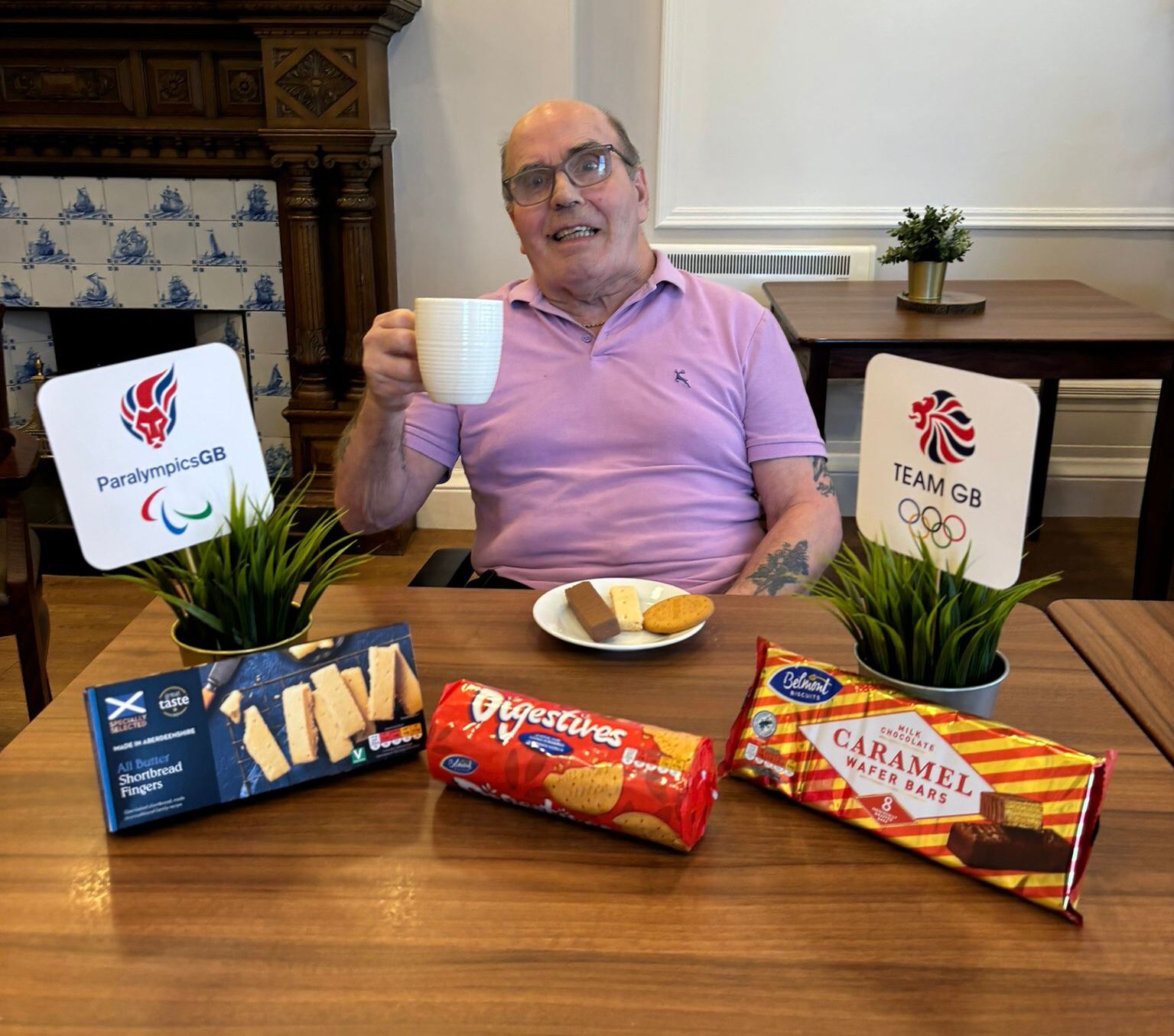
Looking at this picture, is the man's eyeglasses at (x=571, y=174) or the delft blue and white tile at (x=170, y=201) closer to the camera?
the man's eyeglasses at (x=571, y=174)

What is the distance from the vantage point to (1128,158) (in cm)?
328

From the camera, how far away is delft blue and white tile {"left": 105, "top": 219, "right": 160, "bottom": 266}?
333 cm

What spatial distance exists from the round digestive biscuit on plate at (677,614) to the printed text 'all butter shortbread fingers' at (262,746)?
0.40 m

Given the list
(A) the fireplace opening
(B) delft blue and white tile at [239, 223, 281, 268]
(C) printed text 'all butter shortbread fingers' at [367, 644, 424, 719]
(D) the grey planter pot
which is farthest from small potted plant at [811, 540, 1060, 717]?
(A) the fireplace opening

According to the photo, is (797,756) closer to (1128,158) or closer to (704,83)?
(704,83)

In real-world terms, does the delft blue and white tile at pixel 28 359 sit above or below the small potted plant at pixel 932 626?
below

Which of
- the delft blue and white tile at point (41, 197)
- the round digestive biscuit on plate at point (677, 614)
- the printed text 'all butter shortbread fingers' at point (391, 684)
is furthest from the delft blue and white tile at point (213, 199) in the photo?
the printed text 'all butter shortbread fingers' at point (391, 684)

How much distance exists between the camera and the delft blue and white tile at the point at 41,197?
10.8 ft

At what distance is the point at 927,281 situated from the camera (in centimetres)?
272

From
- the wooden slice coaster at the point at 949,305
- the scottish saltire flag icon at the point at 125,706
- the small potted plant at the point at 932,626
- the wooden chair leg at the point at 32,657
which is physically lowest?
the wooden chair leg at the point at 32,657

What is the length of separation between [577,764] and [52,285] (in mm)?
3232

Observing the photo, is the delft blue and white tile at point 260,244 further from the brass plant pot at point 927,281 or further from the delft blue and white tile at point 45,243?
the brass plant pot at point 927,281

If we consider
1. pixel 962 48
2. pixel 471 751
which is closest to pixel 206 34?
pixel 962 48

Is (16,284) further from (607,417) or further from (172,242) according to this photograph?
(607,417)
